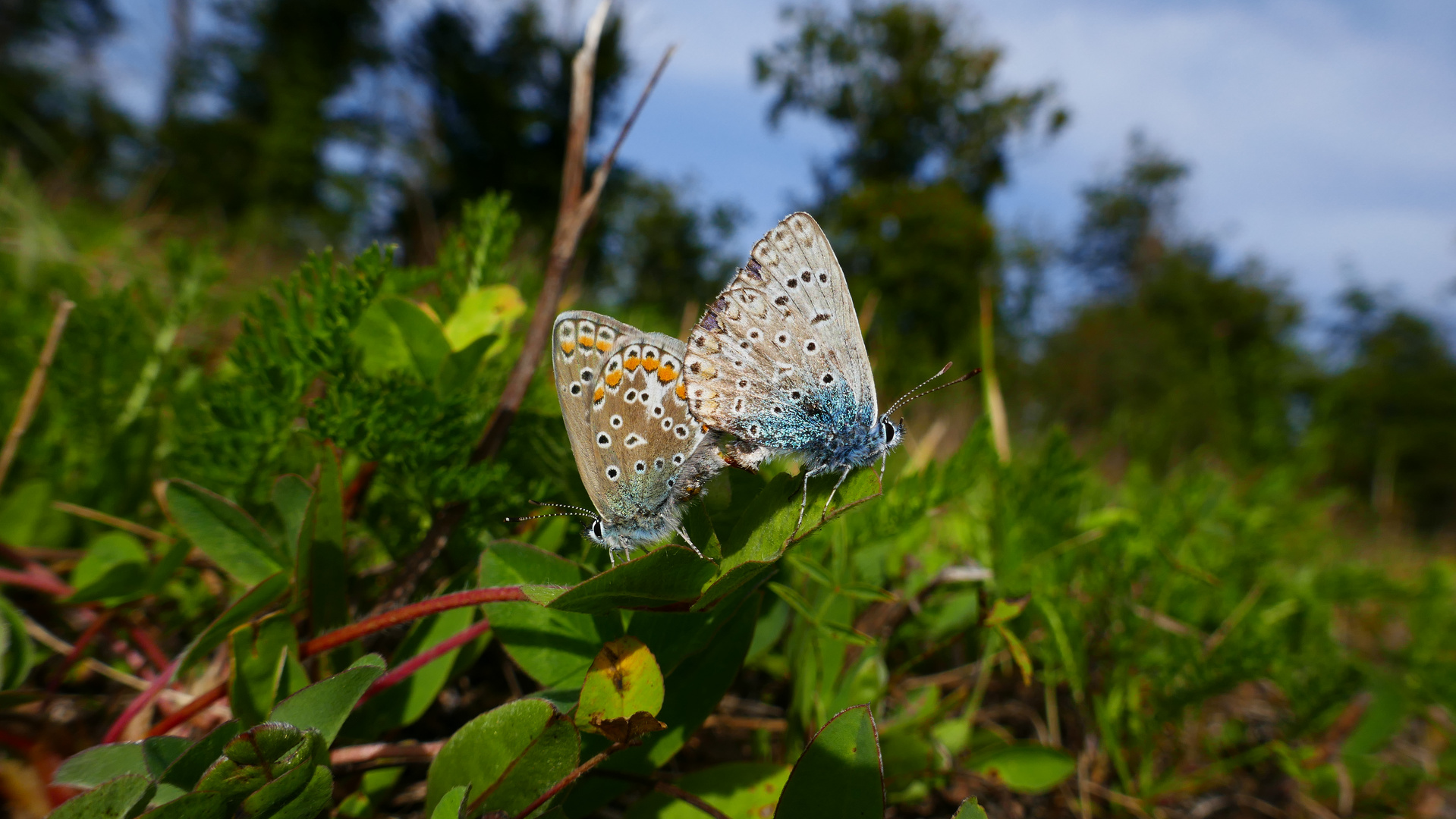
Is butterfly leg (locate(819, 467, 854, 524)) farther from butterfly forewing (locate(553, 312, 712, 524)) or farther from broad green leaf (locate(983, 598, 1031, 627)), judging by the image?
broad green leaf (locate(983, 598, 1031, 627))

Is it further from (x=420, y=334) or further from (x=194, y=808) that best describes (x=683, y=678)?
(x=420, y=334)

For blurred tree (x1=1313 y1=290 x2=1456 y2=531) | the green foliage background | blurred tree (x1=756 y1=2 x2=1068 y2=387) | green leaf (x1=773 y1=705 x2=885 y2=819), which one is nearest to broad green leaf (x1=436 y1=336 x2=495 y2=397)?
the green foliage background

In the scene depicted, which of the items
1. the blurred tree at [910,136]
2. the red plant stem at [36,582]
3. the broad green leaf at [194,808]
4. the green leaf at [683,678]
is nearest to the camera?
the broad green leaf at [194,808]

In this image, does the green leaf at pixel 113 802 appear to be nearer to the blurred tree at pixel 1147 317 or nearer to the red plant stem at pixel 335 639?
the red plant stem at pixel 335 639

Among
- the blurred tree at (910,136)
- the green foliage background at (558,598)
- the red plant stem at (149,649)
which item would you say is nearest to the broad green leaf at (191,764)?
the green foliage background at (558,598)

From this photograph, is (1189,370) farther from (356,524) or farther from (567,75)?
(356,524)

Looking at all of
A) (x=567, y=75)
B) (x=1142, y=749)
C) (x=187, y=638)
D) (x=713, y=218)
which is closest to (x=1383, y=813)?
(x=1142, y=749)

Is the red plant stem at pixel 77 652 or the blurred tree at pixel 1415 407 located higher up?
the blurred tree at pixel 1415 407
